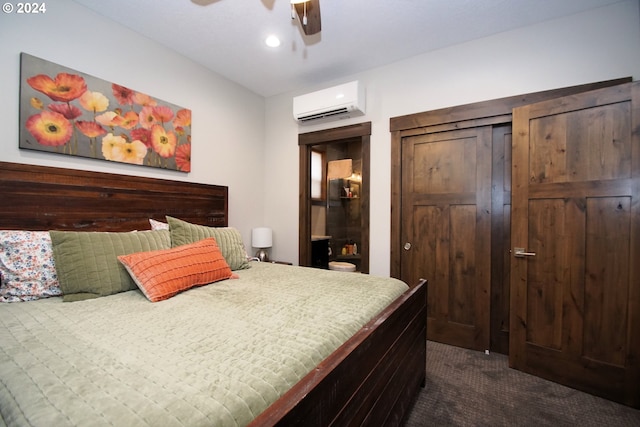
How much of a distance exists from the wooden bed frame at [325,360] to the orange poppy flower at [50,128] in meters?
0.21

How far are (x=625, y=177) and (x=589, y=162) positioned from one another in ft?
0.68

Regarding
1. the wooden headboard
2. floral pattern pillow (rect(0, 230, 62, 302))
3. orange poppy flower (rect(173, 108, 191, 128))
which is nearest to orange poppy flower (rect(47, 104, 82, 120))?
the wooden headboard

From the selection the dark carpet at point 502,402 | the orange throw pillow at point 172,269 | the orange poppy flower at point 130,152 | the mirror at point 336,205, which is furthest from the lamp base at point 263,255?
the dark carpet at point 502,402

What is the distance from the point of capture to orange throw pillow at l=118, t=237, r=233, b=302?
1.54 meters

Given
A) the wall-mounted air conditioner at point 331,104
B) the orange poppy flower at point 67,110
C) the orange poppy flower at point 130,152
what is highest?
the wall-mounted air conditioner at point 331,104

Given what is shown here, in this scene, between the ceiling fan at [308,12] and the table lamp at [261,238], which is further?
the table lamp at [261,238]

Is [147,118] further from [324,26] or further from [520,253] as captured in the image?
[520,253]

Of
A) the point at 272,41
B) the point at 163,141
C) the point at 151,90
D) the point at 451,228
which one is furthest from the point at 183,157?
the point at 451,228

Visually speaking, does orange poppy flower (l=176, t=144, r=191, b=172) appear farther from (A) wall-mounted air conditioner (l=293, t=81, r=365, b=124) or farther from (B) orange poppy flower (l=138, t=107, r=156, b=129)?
(A) wall-mounted air conditioner (l=293, t=81, r=365, b=124)

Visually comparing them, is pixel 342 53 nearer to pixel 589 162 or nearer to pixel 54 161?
pixel 589 162

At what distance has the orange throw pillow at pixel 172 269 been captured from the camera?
154 cm

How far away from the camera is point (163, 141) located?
255cm

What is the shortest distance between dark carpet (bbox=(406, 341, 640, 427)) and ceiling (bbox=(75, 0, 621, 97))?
112 inches

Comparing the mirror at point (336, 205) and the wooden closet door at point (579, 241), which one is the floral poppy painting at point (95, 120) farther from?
the wooden closet door at point (579, 241)
